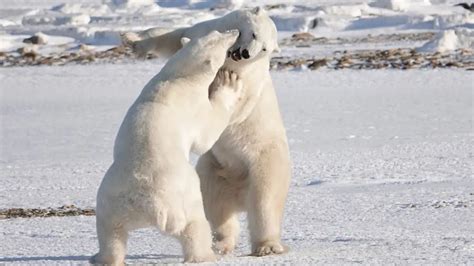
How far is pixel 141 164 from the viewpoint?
3.92 meters

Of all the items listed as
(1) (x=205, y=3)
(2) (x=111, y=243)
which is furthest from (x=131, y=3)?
(2) (x=111, y=243)

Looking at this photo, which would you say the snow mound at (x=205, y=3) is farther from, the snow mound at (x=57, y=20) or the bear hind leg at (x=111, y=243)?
the bear hind leg at (x=111, y=243)

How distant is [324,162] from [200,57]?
4231 mm

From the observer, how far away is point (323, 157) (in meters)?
8.76

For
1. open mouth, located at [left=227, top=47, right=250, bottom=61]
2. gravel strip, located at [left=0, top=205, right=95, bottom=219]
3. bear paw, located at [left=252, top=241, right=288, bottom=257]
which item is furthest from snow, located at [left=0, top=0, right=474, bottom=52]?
bear paw, located at [left=252, top=241, right=288, bottom=257]

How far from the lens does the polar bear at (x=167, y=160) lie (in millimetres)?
3893

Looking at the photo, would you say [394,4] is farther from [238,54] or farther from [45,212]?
[238,54]

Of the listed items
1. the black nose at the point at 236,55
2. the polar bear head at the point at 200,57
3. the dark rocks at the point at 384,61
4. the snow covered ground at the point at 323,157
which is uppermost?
the polar bear head at the point at 200,57

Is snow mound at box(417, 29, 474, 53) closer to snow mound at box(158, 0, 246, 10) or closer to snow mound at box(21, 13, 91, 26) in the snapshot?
snow mound at box(21, 13, 91, 26)

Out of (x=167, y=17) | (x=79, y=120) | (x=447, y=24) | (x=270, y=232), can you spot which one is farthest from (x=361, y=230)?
(x=167, y=17)

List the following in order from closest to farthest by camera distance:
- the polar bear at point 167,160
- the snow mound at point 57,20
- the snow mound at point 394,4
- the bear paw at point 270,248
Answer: the polar bear at point 167,160 < the bear paw at point 270,248 < the snow mound at point 57,20 < the snow mound at point 394,4

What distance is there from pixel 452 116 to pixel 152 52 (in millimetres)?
6397

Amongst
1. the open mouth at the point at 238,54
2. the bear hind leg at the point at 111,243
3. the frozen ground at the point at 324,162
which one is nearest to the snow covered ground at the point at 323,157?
the frozen ground at the point at 324,162

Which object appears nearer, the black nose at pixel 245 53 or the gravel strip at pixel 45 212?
the black nose at pixel 245 53
